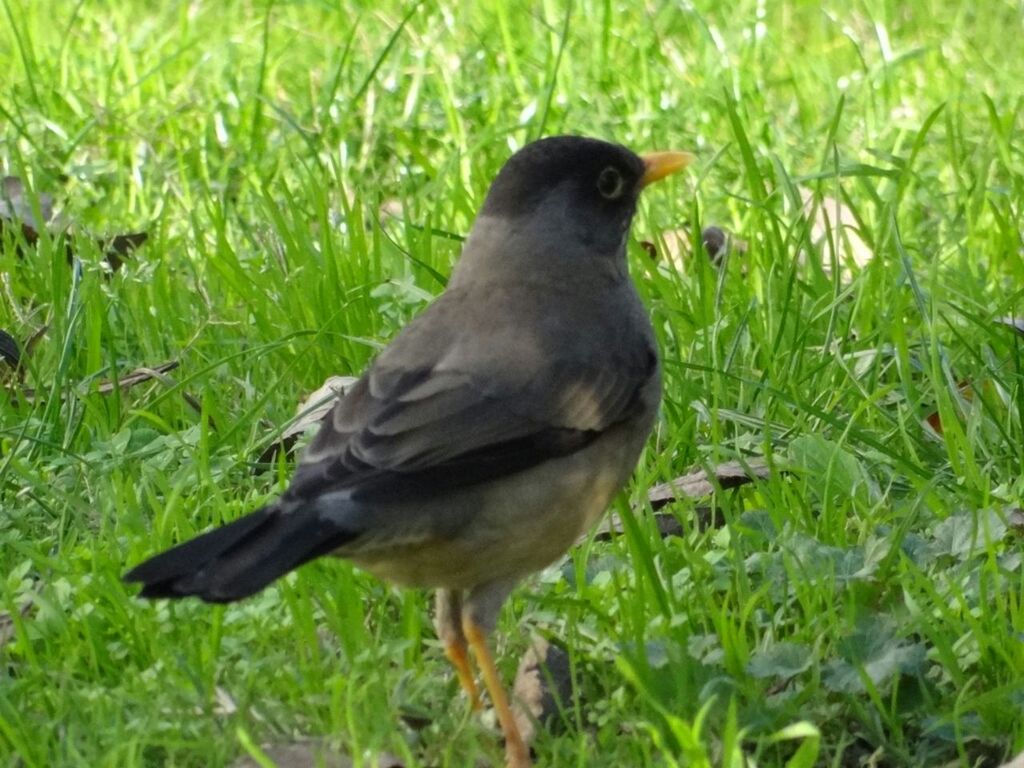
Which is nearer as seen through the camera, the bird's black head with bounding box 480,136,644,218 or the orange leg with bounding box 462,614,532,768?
the orange leg with bounding box 462,614,532,768

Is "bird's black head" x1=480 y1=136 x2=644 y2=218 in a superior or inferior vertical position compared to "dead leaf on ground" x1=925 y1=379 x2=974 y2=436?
superior

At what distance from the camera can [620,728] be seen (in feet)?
11.8

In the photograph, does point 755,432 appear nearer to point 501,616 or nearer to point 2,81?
point 501,616

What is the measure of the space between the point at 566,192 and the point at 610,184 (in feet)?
0.49

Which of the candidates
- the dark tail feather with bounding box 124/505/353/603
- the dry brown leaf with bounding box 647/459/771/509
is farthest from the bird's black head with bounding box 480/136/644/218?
the dark tail feather with bounding box 124/505/353/603

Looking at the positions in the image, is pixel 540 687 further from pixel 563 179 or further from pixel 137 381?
pixel 137 381

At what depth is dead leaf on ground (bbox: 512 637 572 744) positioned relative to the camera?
3.61 m

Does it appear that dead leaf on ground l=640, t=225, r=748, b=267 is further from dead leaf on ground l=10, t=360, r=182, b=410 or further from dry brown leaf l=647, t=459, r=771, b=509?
dead leaf on ground l=10, t=360, r=182, b=410

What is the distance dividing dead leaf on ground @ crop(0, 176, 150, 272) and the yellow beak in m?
2.00

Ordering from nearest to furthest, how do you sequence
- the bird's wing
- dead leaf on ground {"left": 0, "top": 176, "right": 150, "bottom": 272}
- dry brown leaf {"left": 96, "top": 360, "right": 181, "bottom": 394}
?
the bird's wing → dry brown leaf {"left": 96, "top": 360, "right": 181, "bottom": 394} → dead leaf on ground {"left": 0, "top": 176, "right": 150, "bottom": 272}

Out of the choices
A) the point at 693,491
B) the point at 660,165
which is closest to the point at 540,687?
Answer: the point at 693,491

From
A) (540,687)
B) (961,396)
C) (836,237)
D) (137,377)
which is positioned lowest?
(540,687)

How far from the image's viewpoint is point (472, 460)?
361 cm

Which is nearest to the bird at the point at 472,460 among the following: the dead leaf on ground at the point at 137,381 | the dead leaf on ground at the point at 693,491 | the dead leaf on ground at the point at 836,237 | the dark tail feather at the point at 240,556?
the dark tail feather at the point at 240,556
